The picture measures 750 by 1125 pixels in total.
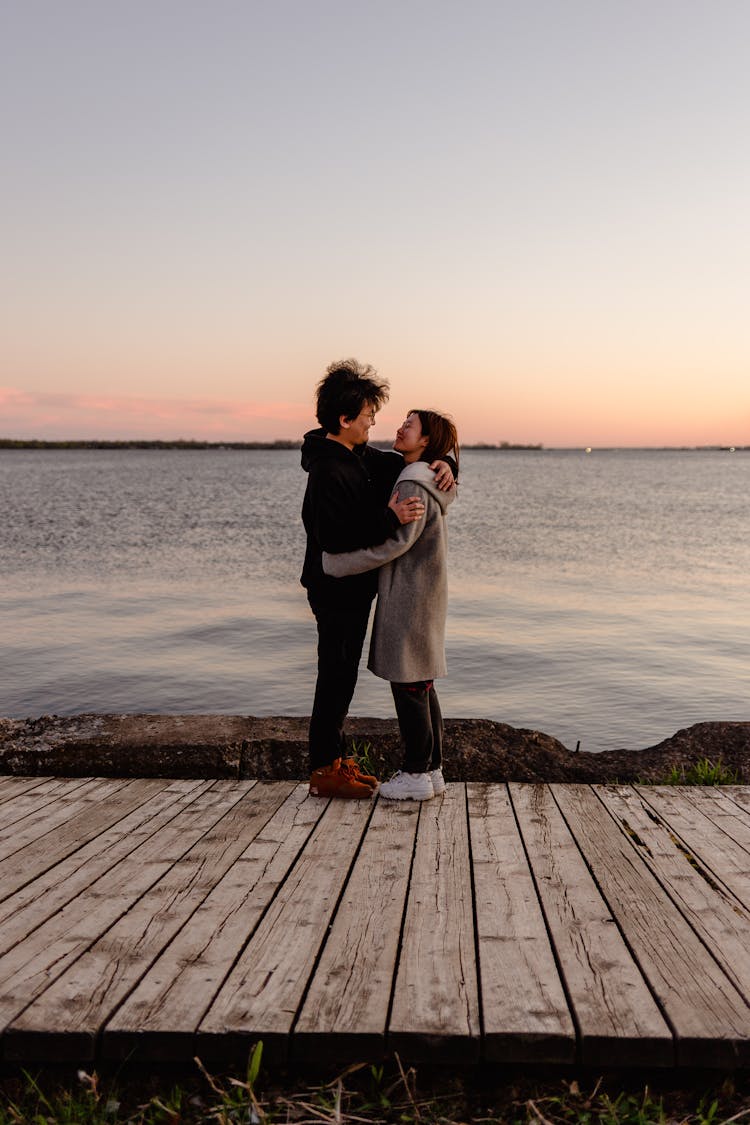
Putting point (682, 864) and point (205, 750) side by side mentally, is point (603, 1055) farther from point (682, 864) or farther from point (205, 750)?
point (205, 750)

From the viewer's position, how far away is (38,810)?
450 cm

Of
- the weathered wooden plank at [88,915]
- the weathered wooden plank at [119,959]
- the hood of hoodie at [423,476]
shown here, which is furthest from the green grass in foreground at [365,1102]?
the hood of hoodie at [423,476]

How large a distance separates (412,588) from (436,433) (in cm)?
74

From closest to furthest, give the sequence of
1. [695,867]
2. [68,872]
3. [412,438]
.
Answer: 1. [68,872]
2. [695,867]
3. [412,438]

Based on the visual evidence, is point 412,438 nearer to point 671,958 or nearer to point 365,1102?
point 671,958

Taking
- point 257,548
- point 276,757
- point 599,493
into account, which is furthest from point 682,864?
point 599,493

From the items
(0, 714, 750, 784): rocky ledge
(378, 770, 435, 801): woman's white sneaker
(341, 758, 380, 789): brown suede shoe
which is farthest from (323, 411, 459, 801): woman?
(0, 714, 750, 784): rocky ledge

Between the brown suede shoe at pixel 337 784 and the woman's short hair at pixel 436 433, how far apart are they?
1.56 m

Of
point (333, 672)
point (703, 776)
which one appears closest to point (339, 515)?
point (333, 672)

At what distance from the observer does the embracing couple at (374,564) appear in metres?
4.45

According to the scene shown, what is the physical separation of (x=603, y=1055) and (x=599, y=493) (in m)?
72.6

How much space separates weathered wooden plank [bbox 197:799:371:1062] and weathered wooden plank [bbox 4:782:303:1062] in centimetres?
29

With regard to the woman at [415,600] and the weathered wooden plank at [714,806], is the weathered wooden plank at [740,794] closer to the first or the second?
the weathered wooden plank at [714,806]

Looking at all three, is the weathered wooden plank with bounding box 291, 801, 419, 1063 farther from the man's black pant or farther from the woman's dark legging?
the man's black pant
